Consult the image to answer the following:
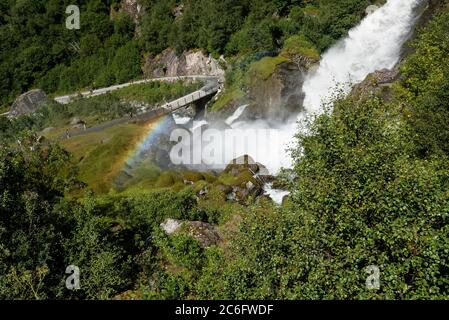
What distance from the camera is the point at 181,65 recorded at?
106875mm

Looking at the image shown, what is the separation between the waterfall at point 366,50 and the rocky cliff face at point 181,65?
29.5m

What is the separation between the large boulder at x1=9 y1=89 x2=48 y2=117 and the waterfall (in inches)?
3149

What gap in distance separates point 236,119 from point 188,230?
40031 mm

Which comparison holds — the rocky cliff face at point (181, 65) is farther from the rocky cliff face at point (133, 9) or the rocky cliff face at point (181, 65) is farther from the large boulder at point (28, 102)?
the large boulder at point (28, 102)

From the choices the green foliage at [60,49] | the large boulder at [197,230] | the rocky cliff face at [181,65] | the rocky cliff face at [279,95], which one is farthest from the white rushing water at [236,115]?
the green foliage at [60,49]

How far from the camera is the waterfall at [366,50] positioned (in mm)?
61688

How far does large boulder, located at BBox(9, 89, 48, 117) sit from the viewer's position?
11661cm

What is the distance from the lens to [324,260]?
44.7ft

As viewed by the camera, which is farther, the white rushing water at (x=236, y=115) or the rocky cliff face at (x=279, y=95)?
the white rushing water at (x=236, y=115)

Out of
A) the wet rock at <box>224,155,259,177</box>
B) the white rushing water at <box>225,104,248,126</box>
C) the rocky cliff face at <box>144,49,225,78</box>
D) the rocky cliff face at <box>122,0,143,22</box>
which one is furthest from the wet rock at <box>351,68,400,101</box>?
the rocky cliff face at <box>122,0,143,22</box>

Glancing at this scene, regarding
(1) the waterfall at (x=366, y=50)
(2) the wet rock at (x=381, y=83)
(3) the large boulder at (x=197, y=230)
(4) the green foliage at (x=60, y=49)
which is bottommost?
(3) the large boulder at (x=197, y=230)

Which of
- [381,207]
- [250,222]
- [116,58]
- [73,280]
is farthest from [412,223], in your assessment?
[116,58]

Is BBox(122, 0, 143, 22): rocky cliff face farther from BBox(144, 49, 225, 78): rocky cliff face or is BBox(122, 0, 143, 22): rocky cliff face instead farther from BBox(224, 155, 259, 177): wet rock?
BBox(224, 155, 259, 177): wet rock
